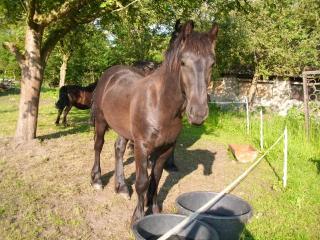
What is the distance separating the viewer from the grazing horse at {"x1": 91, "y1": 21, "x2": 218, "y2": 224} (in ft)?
10.8

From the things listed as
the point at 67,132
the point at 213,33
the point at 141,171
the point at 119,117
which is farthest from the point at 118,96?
the point at 67,132

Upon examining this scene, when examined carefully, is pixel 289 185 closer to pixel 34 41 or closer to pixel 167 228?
pixel 167 228

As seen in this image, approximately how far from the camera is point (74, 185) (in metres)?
6.00

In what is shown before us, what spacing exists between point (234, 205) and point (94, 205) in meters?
2.05

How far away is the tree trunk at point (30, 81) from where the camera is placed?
27.7 ft

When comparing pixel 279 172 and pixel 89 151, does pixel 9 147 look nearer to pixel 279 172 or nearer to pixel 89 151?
pixel 89 151

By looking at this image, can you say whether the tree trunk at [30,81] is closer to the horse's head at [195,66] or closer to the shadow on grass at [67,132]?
the shadow on grass at [67,132]

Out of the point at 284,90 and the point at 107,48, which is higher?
the point at 107,48

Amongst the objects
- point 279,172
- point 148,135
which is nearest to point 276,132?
point 279,172

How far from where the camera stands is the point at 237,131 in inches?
465

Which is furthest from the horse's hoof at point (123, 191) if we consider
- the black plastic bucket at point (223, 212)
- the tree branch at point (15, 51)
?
the tree branch at point (15, 51)

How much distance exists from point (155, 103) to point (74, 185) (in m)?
2.61

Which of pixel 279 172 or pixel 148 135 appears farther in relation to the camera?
pixel 279 172

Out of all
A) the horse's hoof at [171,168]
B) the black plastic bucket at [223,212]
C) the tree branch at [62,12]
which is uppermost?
the tree branch at [62,12]
